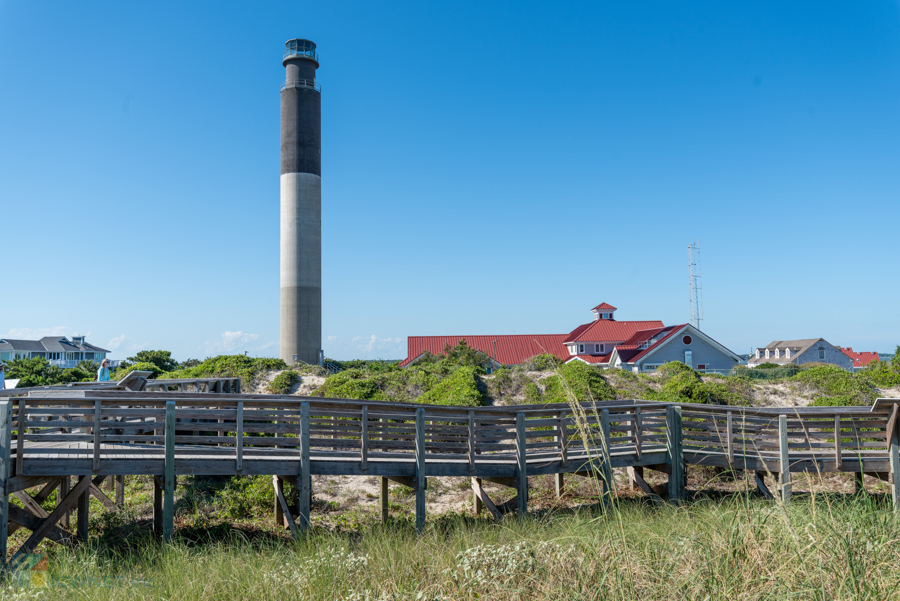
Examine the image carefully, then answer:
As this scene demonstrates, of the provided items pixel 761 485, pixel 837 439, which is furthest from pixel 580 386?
pixel 837 439

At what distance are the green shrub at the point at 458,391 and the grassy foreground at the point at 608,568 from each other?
42.1 feet

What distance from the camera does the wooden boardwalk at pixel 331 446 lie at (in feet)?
30.5

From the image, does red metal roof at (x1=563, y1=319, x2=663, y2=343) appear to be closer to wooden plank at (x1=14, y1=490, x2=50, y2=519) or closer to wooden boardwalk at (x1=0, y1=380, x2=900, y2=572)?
wooden boardwalk at (x1=0, y1=380, x2=900, y2=572)

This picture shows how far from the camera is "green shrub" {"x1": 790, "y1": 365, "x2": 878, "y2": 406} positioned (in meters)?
19.9


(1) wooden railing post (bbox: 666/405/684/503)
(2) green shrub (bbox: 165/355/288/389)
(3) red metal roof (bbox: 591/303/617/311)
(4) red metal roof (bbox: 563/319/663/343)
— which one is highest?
(3) red metal roof (bbox: 591/303/617/311)

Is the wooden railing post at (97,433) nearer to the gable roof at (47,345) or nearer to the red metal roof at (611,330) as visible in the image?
the red metal roof at (611,330)

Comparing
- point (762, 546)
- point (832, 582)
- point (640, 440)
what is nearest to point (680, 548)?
point (762, 546)

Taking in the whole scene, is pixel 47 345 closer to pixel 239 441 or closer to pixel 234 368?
pixel 234 368

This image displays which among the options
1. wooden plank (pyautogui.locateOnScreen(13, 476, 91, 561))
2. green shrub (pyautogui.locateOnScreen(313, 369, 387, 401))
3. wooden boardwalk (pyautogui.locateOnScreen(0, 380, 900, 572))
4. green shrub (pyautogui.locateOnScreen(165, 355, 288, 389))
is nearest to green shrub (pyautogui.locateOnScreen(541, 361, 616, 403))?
green shrub (pyautogui.locateOnScreen(313, 369, 387, 401))

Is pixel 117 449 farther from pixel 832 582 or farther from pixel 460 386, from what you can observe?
pixel 460 386

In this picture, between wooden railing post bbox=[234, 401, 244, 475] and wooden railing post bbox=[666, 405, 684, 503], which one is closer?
wooden railing post bbox=[234, 401, 244, 475]

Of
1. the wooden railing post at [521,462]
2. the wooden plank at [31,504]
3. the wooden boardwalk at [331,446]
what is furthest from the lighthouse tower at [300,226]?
the wooden railing post at [521,462]

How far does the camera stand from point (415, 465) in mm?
10102

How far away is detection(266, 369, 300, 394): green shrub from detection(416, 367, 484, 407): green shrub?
550cm
